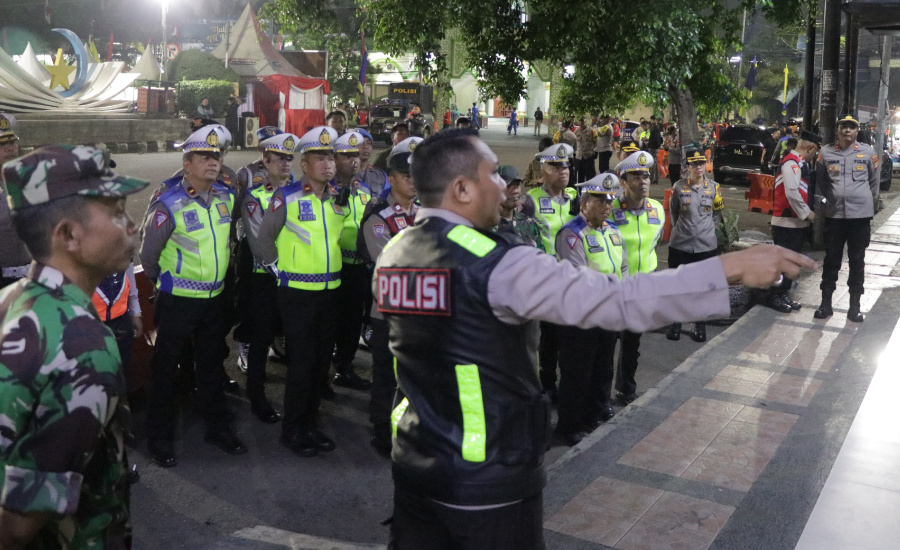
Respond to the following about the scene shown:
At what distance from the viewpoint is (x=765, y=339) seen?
8.43 m

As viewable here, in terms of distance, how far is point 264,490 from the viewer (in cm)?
525

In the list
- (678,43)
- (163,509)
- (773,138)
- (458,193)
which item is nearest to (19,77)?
(773,138)

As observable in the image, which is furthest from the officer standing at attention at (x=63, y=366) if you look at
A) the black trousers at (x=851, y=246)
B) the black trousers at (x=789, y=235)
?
the black trousers at (x=789, y=235)

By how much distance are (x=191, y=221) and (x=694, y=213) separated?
5.02 m

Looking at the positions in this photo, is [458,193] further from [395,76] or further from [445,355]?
[395,76]

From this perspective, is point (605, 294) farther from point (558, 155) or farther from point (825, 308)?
point (825, 308)

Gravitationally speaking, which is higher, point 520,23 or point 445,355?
point 520,23

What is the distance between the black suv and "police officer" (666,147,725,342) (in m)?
16.4

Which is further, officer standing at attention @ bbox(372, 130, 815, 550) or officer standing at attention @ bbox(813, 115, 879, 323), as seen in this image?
officer standing at attention @ bbox(813, 115, 879, 323)

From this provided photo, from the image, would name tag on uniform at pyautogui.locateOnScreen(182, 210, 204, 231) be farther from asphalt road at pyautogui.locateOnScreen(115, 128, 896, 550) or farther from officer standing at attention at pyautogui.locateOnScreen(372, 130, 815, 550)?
officer standing at attention at pyautogui.locateOnScreen(372, 130, 815, 550)

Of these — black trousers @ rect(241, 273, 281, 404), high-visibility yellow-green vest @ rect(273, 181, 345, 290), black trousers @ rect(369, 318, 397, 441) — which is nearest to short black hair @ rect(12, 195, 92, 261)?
high-visibility yellow-green vest @ rect(273, 181, 345, 290)

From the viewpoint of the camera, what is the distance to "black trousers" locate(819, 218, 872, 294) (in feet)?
29.7

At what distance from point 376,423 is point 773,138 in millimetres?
20723

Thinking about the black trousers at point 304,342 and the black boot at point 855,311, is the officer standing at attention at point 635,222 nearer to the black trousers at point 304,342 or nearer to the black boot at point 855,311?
the black trousers at point 304,342
